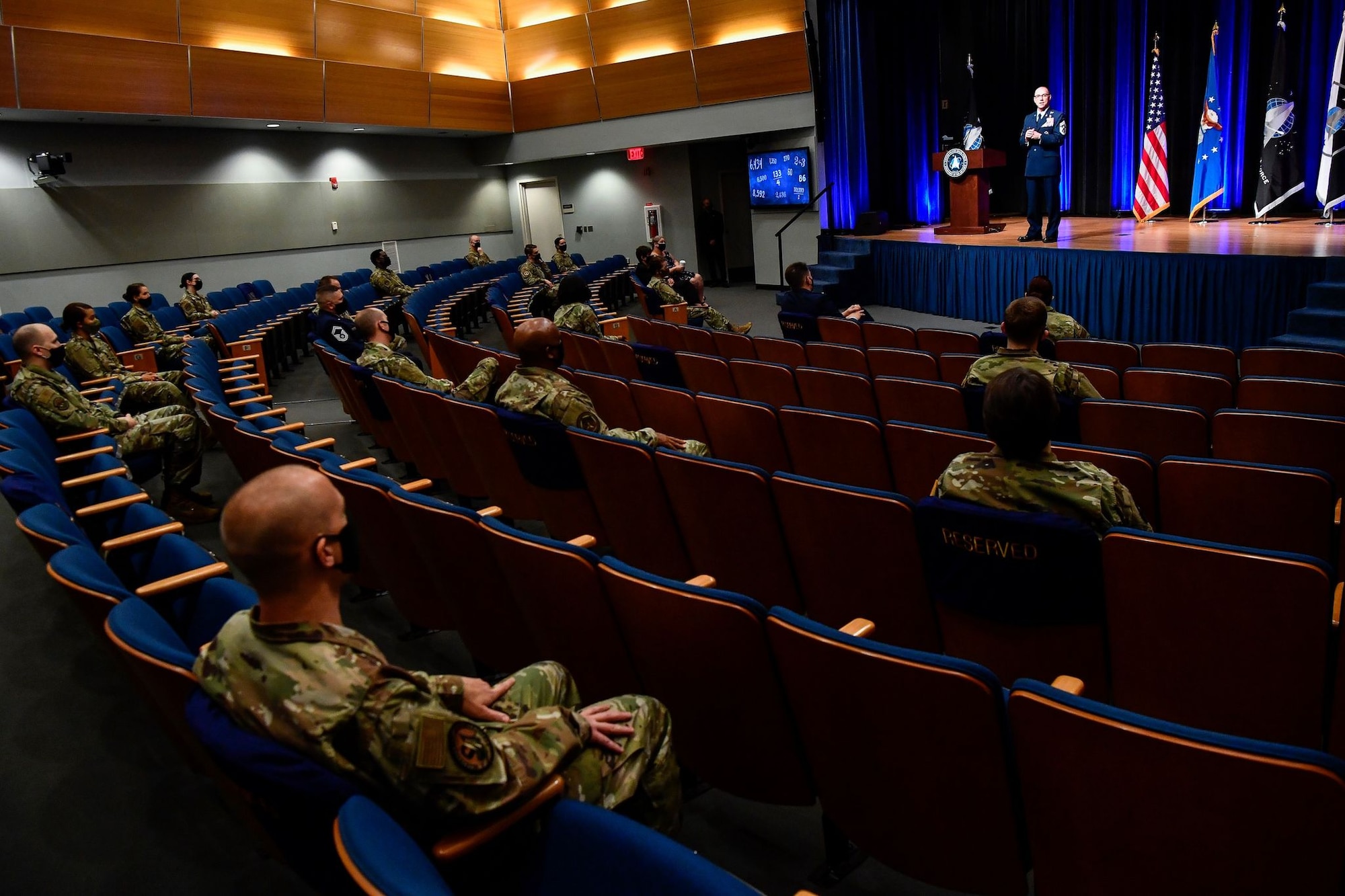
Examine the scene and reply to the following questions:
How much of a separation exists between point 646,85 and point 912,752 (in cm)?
1389

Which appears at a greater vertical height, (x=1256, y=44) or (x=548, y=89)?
(x=548, y=89)

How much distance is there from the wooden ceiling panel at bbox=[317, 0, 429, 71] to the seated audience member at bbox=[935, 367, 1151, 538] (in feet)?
42.4

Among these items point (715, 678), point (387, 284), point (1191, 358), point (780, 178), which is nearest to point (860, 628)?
point (715, 678)

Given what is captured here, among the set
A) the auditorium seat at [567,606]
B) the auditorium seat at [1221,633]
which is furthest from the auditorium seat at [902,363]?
the auditorium seat at [567,606]

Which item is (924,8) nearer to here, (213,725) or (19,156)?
(19,156)

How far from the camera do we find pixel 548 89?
579 inches

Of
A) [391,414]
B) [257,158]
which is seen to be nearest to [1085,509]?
[391,414]

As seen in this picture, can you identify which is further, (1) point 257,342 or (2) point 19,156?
(2) point 19,156

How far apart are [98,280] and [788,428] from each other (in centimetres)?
1162

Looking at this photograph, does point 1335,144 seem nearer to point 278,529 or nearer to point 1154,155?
point 1154,155

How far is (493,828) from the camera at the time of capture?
4.36ft

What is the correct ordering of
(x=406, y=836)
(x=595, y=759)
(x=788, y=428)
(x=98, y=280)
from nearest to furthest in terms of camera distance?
1. (x=406, y=836)
2. (x=595, y=759)
3. (x=788, y=428)
4. (x=98, y=280)

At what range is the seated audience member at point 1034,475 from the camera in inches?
76.9

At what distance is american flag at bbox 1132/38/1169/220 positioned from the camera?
11.2m
